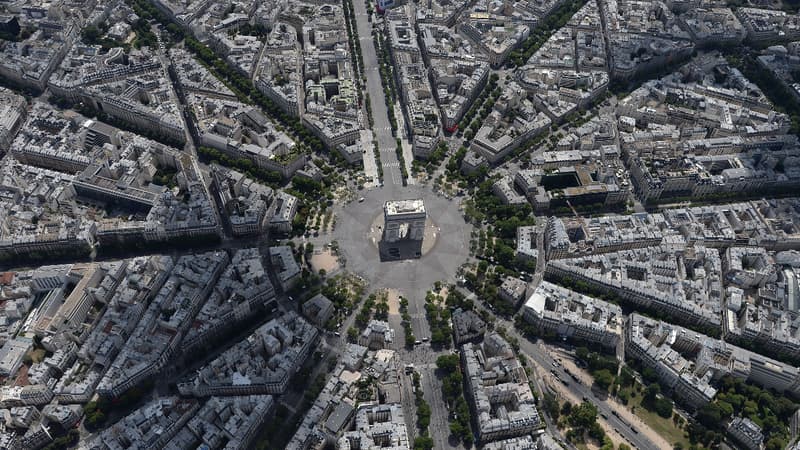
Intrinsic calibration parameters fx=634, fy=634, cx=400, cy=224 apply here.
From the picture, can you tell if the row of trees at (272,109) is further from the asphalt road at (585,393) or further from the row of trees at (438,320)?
the asphalt road at (585,393)

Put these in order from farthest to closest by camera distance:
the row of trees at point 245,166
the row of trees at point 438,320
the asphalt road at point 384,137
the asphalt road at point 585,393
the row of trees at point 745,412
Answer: the asphalt road at point 384,137
the row of trees at point 245,166
the row of trees at point 438,320
the asphalt road at point 585,393
the row of trees at point 745,412

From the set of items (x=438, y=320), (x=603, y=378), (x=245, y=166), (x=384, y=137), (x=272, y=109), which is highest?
(x=272, y=109)

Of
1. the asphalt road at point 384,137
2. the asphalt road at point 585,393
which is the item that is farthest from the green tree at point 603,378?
the asphalt road at point 384,137

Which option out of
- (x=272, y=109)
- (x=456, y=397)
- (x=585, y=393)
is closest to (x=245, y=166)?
(x=272, y=109)

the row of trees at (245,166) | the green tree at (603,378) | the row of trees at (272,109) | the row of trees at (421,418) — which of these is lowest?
the row of trees at (421,418)

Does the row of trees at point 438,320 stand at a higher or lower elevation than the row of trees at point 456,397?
higher

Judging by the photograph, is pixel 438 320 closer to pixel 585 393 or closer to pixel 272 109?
pixel 585 393

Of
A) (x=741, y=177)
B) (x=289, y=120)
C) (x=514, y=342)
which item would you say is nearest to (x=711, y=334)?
(x=514, y=342)

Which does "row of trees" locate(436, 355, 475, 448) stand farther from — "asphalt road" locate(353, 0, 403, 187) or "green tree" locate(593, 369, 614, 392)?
"asphalt road" locate(353, 0, 403, 187)

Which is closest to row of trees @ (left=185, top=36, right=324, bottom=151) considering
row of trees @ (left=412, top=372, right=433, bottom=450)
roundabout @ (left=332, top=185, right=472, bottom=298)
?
roundabout @ (left=332, top=185, right=472, bottom=298)

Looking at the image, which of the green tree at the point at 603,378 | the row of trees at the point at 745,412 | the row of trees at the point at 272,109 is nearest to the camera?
the row of trees at the point at 745,412

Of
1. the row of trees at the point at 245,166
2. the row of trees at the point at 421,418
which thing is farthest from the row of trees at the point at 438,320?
the row of trees at the point at 245,166

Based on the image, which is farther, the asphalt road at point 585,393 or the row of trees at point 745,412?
the asphalt road at point 585,393
